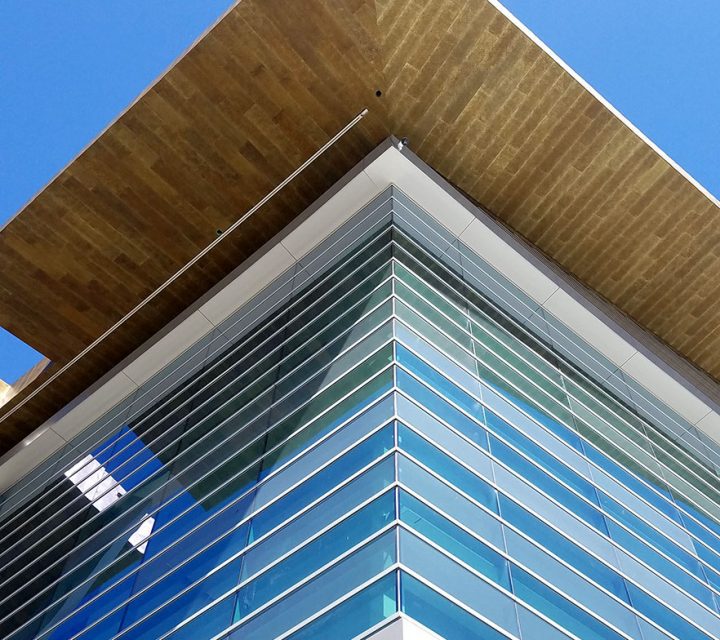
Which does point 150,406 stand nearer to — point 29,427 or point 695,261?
point 29,427

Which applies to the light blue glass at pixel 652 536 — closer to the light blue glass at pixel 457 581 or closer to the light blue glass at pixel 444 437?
the light blue glass at pixel 444 437

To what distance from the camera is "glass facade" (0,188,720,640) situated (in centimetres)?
819

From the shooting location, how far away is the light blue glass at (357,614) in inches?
277

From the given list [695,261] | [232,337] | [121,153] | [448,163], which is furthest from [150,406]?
[695,261]

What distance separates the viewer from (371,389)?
1034cm

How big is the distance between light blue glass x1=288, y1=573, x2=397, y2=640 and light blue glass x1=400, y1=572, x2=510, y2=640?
0.42 ft

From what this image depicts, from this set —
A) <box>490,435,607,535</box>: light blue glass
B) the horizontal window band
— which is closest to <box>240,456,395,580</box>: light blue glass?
<box>490,435,607,535</box>: light blue glass

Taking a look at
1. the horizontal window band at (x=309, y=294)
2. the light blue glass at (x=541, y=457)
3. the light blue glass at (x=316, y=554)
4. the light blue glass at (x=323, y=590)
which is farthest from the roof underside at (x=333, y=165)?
the light blue glass at (x=323, y=590)

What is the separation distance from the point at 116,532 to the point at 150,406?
3805 mm

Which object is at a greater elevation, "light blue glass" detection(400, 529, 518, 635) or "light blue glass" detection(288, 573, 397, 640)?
"light blue glass" detection(288, 573, 397, 640)

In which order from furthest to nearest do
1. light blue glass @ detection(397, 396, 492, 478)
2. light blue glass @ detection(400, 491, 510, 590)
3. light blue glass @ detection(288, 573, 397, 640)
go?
light blue glass @ detection(397, 396, 492, 478), light blue glass @ detection(400, 491, 510, 590), light blue glass @ detection(288, 573, 397, 640)

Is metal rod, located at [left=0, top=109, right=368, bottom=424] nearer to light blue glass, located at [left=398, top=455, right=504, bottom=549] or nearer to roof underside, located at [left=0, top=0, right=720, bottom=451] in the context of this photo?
roof underside, located at [left=0, top=0, right=720, bottom=451]

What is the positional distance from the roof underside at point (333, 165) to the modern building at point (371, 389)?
64 millimetres

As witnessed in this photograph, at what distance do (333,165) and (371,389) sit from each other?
8.01m
